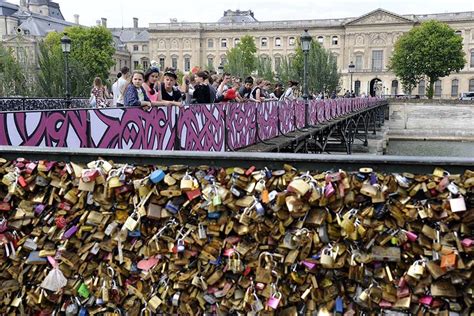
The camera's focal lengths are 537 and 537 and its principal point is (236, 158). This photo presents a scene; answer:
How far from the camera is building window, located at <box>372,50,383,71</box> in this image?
9819 centimetres

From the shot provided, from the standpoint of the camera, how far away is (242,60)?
8294 centimetres

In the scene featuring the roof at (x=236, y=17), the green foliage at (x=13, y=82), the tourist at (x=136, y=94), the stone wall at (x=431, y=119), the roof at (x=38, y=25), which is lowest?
the stone wall at (x=431, y=119)

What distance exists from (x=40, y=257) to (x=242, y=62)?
265ft

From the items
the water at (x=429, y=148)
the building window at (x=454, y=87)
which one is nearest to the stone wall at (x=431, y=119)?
the water at (x=429, y=148)

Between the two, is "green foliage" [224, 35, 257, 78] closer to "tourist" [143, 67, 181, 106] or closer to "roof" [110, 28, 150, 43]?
"roof" [110, 28, 150, 43]

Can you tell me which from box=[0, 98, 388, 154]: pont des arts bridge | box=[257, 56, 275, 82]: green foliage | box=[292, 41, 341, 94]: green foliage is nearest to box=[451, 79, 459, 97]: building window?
box=[292, 41, 341, 94]: green foliage

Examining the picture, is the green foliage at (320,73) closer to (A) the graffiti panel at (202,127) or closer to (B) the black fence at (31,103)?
(B) the black fence at (31,103)

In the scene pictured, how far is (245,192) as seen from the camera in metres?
2.85

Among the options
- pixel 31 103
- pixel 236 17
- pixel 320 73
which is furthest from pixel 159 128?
pixel 236 17

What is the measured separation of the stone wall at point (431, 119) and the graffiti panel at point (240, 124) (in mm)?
50026

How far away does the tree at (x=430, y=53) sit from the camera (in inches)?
3076

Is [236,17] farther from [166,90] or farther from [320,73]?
[166,90]

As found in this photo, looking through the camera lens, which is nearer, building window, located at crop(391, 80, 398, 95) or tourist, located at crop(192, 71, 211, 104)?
tourist, located at crop(192, 71, 211, 104)

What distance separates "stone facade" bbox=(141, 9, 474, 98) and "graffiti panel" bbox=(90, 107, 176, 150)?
91.2 m
